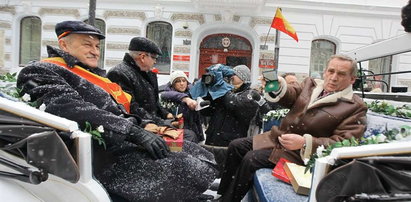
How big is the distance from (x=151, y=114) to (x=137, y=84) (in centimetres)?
32

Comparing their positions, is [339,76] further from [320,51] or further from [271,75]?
[320,51]

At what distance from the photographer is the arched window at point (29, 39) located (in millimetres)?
11836

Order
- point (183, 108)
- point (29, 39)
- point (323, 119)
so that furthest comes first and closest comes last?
point (29, 39)
point (183, 108)
point (323, 119)

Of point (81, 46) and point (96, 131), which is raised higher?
point (81, 46)

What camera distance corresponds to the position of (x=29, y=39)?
39.3 feet

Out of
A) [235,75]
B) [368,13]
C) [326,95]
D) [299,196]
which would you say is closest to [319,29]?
[368,13]

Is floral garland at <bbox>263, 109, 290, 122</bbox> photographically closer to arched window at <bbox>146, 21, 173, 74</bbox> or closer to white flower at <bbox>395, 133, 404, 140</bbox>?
white flower at <bbox>395, 133, 404, 140</bbox>

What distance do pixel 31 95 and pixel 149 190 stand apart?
32.1 inches

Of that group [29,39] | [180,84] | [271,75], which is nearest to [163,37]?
[29,39]

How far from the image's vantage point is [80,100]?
165cm

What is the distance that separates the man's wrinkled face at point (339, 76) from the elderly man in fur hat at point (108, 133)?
117 centimetres

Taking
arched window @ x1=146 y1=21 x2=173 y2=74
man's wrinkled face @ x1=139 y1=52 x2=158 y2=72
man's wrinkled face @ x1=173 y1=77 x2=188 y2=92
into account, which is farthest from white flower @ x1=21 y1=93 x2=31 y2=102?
arched window @ x1=146 y1=21 x2=173 y2=74

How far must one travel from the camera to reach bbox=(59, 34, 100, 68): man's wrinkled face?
77.6 inches

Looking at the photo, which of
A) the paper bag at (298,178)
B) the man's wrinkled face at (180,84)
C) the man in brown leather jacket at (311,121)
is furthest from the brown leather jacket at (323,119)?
the man's wrinkled face at (180,84)
